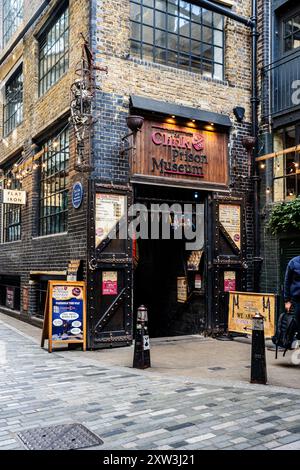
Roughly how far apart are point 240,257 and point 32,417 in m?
7.46

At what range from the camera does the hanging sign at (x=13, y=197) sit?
13.6 m

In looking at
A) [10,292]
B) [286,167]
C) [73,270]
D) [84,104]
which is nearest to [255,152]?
[286,167]

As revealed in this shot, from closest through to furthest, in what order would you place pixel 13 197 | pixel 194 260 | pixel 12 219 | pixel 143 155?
pixel 143 155 < pixel 194 260 < pixel 13 197 < pixel 12 219

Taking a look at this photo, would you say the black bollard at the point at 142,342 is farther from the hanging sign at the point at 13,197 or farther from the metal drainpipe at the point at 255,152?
the hanging sign at the point at 13,197

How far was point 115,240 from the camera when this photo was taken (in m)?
9.84

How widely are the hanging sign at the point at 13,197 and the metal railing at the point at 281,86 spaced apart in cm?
712

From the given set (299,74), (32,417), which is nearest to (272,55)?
(299,74)

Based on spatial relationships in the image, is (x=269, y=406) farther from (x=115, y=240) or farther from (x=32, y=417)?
(x=115, y=240)

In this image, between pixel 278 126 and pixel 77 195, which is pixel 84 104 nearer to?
pixel 77 195

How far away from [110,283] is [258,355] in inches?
156

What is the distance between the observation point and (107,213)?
974 cm

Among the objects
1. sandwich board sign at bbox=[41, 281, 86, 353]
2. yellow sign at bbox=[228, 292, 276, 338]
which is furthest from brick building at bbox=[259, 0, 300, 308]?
sandwich board sign at bbox=[41, 281, 86, 353]

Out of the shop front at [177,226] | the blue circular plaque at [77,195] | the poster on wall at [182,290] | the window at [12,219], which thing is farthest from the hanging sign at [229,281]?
the window at [12,219]

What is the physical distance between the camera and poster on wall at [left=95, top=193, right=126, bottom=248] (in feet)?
31.6
